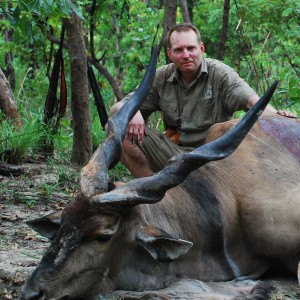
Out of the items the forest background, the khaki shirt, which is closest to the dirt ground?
the forest background

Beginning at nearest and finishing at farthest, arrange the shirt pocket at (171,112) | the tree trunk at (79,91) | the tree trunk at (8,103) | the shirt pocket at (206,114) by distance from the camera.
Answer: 1. the shirt pocket at (206,114)
2. the shirt pocket at (171,112)
3. the tree trunk at (79,91)
4. the tree trunk at (8,103)

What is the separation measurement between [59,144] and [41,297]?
391cm

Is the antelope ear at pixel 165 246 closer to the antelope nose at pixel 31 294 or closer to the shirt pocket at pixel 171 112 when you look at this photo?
the antelope nose at pixel 31 294

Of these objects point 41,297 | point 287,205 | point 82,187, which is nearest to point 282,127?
point 287,205

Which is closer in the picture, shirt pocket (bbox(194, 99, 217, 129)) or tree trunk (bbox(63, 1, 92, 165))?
shirt pocket (bbox(194, 99, 217, 129))

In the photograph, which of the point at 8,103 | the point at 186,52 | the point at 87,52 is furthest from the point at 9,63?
the point at 186,52

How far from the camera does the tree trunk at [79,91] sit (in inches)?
255

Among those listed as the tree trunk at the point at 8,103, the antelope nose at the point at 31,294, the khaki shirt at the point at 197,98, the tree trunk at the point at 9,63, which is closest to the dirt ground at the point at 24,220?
the antelope nose at the point at 31,294

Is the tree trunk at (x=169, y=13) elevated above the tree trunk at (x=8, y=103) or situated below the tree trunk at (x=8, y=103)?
above

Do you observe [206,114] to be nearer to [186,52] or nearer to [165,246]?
[186,52]

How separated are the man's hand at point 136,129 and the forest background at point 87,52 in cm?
94

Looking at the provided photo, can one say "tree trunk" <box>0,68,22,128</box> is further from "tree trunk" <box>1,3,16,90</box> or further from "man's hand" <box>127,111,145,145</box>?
"tree trunk" <box>1,3,16,90</box>

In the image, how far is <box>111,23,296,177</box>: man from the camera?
18.2 feet

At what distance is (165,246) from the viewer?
3.44 metres
